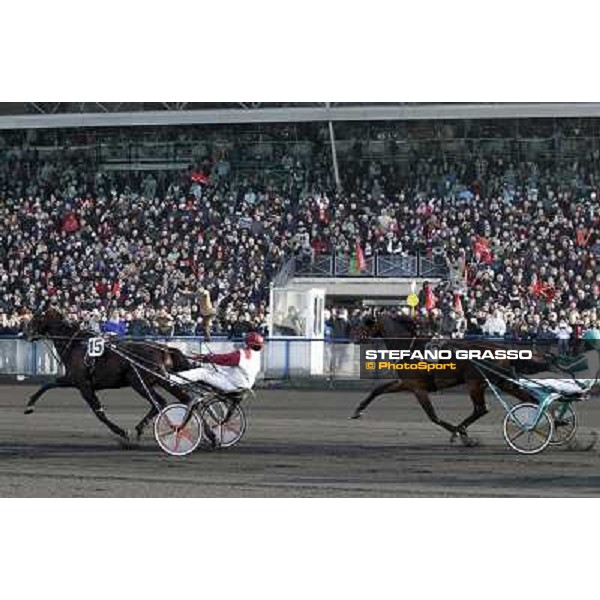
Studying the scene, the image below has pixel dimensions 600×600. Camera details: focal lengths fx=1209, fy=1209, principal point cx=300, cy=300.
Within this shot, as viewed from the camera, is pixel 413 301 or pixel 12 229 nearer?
pixel 413 301

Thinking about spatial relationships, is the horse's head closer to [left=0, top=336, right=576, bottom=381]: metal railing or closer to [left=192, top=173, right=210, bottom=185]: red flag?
[left=0, top=336, right=576, bottom=381]: metal railing

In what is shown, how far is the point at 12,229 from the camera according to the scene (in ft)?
45.4

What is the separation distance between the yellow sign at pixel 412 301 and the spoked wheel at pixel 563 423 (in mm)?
1840

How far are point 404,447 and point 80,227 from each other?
15.8 ft

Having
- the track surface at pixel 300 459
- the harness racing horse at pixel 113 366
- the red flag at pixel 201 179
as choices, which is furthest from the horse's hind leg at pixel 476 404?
the red flag at pixel 201 179

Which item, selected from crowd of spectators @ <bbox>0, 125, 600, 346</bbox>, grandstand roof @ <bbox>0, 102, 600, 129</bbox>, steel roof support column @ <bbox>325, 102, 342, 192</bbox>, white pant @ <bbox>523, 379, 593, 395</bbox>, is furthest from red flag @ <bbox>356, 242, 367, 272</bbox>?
white pant @ <bbox>523, 379, 593, 395</bbox>

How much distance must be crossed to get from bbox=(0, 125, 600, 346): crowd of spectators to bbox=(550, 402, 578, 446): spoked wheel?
1.60 m

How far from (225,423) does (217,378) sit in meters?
0.70

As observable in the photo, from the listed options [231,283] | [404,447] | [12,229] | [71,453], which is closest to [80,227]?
[12,229]

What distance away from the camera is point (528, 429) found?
11961mm

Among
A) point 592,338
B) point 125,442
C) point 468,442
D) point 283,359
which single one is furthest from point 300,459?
point 592,338

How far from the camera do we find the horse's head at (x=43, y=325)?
40.8ft

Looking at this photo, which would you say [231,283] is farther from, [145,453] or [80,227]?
[145,453]

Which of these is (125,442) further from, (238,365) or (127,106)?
(127,106)
